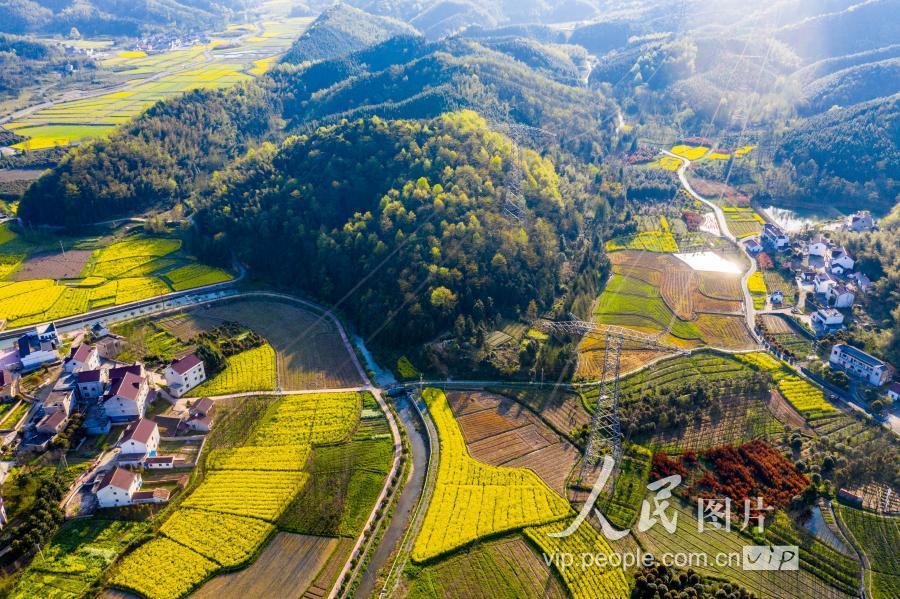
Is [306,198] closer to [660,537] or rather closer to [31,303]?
[31,303]

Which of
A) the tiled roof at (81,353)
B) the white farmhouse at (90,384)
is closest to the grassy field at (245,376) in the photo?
the white farmhouse at (90,384)

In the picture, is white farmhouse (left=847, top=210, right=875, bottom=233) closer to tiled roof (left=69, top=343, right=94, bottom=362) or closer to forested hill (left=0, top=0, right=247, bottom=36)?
tiled roof (left=69, top=343, right=94, bottom=362)

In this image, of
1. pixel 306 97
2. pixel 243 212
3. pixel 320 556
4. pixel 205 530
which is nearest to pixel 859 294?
pixel 320 556

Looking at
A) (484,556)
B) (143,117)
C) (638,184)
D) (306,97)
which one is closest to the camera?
(484,556)

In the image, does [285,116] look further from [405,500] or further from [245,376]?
[405,500]

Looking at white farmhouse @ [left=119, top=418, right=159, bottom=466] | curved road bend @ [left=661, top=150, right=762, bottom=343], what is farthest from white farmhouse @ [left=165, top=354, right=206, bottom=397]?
curved road bend @ [left=661, top=150, right=762, bottom=343]

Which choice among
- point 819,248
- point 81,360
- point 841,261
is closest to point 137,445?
point 81,360
